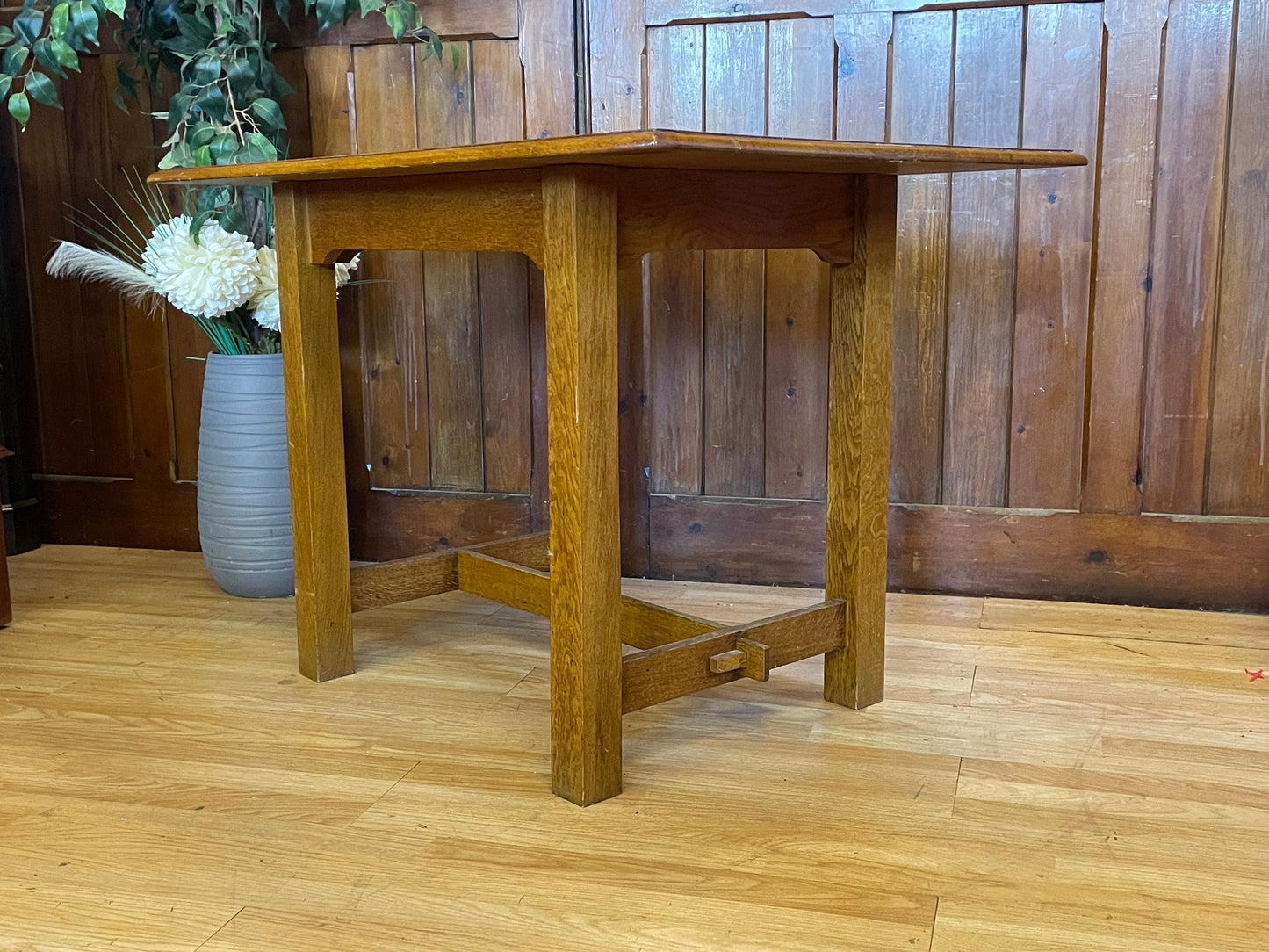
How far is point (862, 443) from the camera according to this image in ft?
5.46

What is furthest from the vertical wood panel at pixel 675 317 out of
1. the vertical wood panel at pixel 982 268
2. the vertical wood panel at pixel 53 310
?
the vertical wood panel at pixel 53 310

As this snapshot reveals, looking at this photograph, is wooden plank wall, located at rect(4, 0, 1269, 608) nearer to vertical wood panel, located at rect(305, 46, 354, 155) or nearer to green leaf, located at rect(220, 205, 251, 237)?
vertical wood panel, located at rect(305, 46, 354, 155)

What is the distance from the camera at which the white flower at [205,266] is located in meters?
2.10

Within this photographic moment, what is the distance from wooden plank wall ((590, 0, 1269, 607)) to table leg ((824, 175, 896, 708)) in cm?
60

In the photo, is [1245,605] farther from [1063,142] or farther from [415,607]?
[415,607]

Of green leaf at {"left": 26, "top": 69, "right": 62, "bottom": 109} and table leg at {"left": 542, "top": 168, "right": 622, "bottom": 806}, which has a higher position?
green leaf at {"left": 26, "top": 69, "right": 62, "bottom": 109}

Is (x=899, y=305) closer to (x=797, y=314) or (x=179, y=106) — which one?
(x=797, y=314)

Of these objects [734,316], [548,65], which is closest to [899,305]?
[734,316]

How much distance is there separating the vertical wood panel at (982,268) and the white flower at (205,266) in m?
1.22

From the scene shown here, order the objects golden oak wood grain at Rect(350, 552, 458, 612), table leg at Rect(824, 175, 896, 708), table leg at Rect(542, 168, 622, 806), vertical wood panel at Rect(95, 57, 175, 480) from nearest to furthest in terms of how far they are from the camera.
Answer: table leg at Rect(542, 168, 622, 806)
table leg at Rect(824, 175, 896, 708)
golden oak wood grain at Rect(350, 552, 458, 612)
vertical wood panel at Rect(95, 57, 175, 480)

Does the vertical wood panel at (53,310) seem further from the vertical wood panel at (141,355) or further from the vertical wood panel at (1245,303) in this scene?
the vertical wood panel at (1245,303)

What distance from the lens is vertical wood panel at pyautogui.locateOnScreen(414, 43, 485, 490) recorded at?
2367mm

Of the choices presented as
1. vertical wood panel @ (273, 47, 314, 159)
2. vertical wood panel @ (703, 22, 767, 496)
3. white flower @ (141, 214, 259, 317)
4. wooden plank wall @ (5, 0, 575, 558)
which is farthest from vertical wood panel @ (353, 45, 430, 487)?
vertical wood panel @ (703, 22, 767, 496)

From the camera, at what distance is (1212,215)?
2.09m
